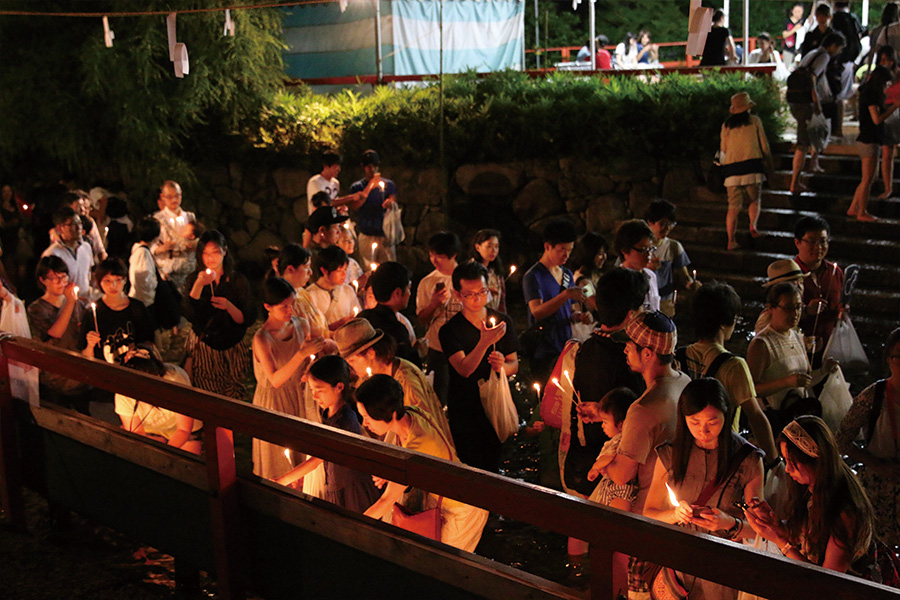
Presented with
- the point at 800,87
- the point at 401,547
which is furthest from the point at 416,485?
the point at 800,87

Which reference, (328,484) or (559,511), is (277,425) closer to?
(328,484)

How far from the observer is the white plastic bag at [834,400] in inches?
219

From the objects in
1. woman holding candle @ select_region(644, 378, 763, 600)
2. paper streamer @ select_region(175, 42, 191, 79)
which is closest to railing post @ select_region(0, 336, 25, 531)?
woman holding candle @ select_region(644, 378, 763, 600)

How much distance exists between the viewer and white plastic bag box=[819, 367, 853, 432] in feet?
18.2

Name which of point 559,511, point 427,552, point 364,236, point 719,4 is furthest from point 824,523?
point 719,4

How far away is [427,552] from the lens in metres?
3.58

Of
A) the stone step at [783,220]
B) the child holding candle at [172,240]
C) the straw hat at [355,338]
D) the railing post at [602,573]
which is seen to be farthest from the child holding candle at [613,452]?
the stone step at [783,220]

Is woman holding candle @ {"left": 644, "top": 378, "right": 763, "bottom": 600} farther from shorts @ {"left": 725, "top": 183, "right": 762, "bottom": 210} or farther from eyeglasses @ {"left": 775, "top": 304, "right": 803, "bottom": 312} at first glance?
shorts @ {"left": 725, "top": 183, "right": 762, "bottom": 210}

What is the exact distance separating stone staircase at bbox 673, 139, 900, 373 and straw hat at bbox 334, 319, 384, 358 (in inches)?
221

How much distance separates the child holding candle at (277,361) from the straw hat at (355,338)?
2.14 feet

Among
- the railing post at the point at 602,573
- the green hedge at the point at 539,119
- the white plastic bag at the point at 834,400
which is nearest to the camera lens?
the railing post at the point at 602,573

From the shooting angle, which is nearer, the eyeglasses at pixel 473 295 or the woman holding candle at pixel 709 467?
the woman holding candle at pixel 709 467

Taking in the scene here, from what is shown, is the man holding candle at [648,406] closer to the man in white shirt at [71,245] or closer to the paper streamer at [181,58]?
the man in white shirt at [71,245]

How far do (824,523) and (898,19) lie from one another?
10528 millimetres
